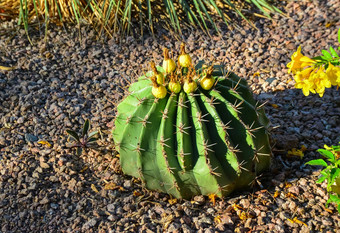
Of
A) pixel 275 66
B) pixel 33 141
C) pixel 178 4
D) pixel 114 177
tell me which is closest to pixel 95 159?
pixel 114 177

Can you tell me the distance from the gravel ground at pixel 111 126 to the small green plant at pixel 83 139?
0.06 metres

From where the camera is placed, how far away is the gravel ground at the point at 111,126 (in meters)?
2.51

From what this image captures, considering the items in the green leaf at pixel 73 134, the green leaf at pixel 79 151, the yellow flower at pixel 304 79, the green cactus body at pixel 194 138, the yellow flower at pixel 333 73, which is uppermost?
the yellow flower at pixel 333 73

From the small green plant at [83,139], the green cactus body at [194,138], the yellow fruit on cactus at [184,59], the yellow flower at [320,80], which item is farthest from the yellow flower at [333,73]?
the small green plant at [83,139]

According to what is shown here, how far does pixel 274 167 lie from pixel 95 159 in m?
1.08

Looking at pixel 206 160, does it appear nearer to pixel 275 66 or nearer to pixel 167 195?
pixel 167 195

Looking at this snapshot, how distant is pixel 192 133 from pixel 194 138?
0.03 metres

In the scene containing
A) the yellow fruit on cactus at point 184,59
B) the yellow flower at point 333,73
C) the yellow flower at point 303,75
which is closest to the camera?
the yellow flower at point 333,73

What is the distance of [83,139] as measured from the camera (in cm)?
296

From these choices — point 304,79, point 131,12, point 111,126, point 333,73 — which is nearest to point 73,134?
point 111,126

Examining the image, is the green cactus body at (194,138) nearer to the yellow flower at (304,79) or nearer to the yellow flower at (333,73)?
the yellow flower at (304,79)

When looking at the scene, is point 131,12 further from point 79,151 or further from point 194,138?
point 194,138

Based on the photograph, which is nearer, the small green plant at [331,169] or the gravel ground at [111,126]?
the small green plant at [331,169]

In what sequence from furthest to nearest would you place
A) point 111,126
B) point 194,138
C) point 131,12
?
point 131,12
point 111,126
point 194,138
